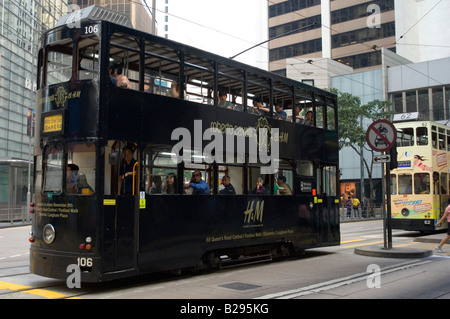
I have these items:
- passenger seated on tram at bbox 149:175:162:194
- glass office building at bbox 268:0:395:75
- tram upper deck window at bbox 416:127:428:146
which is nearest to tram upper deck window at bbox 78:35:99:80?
passenger seated on tram at bbox 149:175:162:194

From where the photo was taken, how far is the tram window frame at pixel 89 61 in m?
7.50

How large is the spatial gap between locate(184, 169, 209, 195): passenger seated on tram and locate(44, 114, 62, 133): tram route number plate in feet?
8.17

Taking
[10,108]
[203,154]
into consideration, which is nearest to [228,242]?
[203,154]

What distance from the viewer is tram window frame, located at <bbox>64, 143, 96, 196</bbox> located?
7355mm

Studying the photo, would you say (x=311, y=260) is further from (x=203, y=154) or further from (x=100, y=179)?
(x=100, y=179)

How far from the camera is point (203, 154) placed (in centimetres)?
888

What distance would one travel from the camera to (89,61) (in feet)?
25.1

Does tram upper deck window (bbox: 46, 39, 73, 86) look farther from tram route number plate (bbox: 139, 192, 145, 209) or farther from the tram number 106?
the tram number 106

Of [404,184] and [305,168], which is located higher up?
[305,168]

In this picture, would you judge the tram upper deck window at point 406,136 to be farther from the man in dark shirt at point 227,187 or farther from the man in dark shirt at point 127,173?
the man in dark shirt at point 127,173

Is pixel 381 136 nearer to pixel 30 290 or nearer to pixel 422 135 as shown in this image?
pixel 422 135

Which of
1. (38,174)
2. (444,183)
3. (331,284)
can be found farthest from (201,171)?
(444,183)

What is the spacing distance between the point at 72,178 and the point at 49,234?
0.97 m
